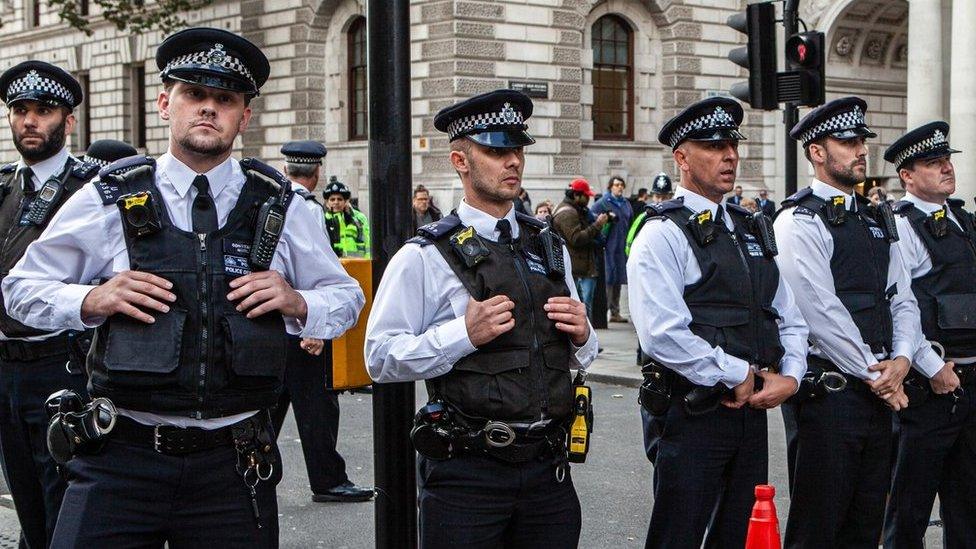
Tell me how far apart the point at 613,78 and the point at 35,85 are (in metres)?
22.8

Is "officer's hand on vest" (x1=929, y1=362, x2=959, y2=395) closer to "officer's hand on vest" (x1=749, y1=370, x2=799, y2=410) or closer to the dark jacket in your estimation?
"officer's hand on vest" (x1=749, y1=370, x2=799, y2=410)

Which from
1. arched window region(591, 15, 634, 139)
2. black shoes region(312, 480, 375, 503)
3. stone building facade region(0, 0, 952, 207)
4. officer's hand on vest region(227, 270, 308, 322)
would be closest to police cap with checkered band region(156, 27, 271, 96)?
officer's hand on vest region(227, 270, 308, 322)

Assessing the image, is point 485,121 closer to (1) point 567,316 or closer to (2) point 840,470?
(1) point 567,316

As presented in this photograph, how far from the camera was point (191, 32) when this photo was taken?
385 cm

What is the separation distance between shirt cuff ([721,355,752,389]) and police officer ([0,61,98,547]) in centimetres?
264

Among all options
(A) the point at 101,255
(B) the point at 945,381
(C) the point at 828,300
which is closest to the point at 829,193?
(C) the point at 828,300

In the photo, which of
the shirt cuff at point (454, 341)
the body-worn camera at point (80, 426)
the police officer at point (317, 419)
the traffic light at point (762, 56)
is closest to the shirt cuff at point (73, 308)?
the body-worn camera at point (80, 426)

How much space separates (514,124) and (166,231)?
1247 mm

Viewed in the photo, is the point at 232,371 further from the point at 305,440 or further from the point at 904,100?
the point at 904,100

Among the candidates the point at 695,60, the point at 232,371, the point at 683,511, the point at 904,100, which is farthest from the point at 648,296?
the point at 904,100

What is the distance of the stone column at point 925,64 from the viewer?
22734 mm

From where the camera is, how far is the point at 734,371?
481 cm

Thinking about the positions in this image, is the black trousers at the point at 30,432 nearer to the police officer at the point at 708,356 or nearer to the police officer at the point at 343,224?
the police officer at the point at 708,356

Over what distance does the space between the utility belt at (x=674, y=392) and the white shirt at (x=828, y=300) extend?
2.10 feet
